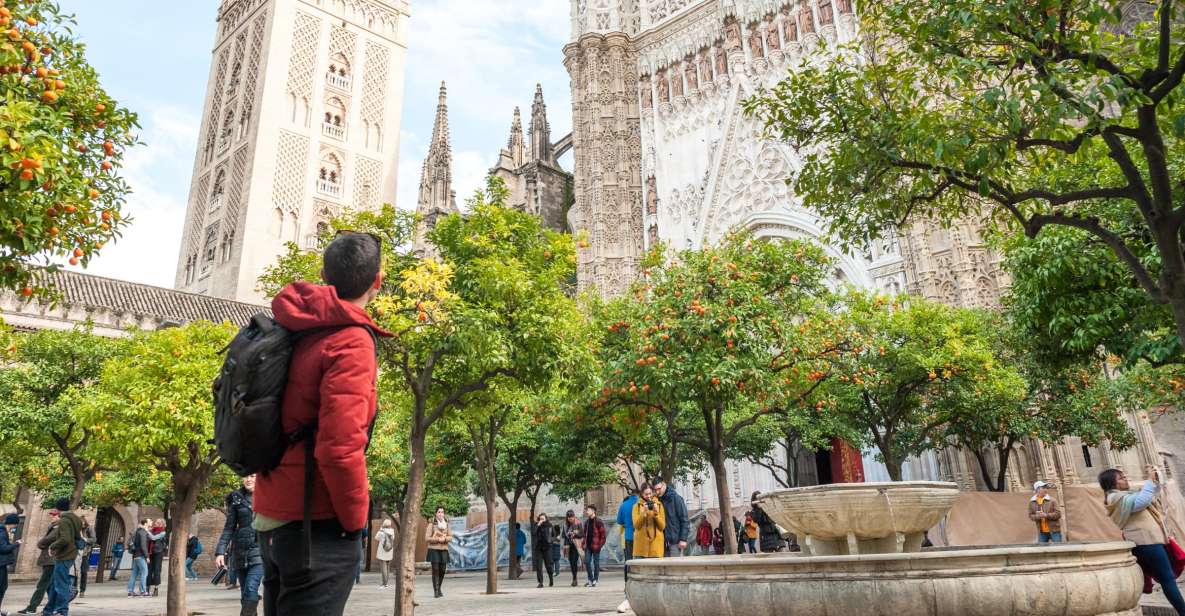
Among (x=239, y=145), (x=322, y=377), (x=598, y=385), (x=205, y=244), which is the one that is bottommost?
(x=322, y=377)

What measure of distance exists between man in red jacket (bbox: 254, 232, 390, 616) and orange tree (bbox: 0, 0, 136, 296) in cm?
371

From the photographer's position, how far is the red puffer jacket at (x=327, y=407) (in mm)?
2193

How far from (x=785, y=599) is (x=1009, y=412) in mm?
14086

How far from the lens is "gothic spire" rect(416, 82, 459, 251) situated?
39531mm

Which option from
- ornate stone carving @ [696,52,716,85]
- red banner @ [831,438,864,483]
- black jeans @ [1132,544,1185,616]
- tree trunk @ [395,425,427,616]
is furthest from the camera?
ornate stone carving @ [696,52,716,85]

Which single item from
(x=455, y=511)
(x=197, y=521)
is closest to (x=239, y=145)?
(x=197, y=521)

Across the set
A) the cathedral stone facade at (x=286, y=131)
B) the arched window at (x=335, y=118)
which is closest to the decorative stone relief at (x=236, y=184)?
the cathedral stone facade at (x=286, y=131)

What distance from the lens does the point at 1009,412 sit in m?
15.9

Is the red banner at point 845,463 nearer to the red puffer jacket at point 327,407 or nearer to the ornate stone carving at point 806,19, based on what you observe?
the ornate stone carving at point 806,19

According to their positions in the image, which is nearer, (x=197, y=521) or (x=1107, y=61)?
(x=1107, y=61)

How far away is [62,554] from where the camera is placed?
30.7 feet

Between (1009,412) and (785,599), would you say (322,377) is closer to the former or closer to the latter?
(785,599)

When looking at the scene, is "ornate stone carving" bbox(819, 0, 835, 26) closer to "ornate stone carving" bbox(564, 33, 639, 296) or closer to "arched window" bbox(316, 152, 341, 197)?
"ornate stone carving" bbox(564, 33, 639, 296)

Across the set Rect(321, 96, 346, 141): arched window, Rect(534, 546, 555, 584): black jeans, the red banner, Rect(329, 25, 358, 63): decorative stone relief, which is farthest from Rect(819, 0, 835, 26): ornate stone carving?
Rect(329, 25, 358, 63): decorative stone relief
